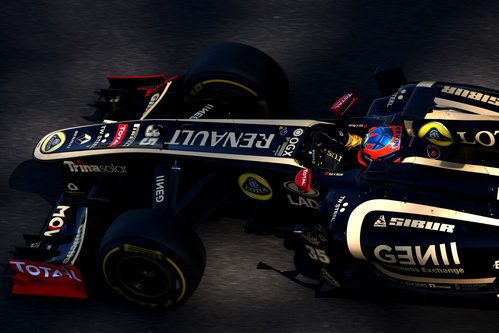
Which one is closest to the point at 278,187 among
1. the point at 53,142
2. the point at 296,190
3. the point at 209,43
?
the point at 296,190

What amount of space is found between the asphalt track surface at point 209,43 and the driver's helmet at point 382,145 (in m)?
1.10

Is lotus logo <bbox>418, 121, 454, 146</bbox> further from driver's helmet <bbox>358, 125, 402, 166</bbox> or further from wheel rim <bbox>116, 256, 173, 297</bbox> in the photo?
wheel rim <bbox>116, 256, 173, 297</bbox>

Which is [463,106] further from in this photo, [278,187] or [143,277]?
[143,277]

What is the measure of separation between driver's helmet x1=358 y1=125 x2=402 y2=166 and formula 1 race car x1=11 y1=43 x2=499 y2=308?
0.01m

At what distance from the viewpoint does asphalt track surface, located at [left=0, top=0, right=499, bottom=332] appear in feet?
19.1

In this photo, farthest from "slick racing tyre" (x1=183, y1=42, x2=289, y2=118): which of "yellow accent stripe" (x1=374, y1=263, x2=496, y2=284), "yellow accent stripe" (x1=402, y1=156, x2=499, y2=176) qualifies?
"yellow accent stripe" (x1=374, y1=263, x2=496, y2=284)

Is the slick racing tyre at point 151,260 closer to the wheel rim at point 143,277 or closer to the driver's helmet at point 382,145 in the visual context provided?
the wheel rim at point 143,277

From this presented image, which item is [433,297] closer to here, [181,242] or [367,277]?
[367,277]

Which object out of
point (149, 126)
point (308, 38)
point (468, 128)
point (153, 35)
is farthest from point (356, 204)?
point (153, 35)

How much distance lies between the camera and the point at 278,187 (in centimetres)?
589

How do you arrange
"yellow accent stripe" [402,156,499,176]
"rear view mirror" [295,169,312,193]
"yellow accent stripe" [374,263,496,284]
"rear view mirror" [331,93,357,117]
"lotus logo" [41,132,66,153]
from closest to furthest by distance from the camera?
"yellow accent stripe" [374,263,496,284]
"yellow accent stripe" [402,156,499,176]
"rear view mirror" [295,169,312,193]
"rear view mirror" [331,93,357,117]
"lotus logo" [41,132,66,153]

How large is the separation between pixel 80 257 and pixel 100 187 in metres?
0.75

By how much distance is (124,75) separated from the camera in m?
8.41

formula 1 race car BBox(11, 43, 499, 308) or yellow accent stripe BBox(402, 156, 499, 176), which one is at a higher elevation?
yellow accent stripe BBox(402, 156, 499, 176)
